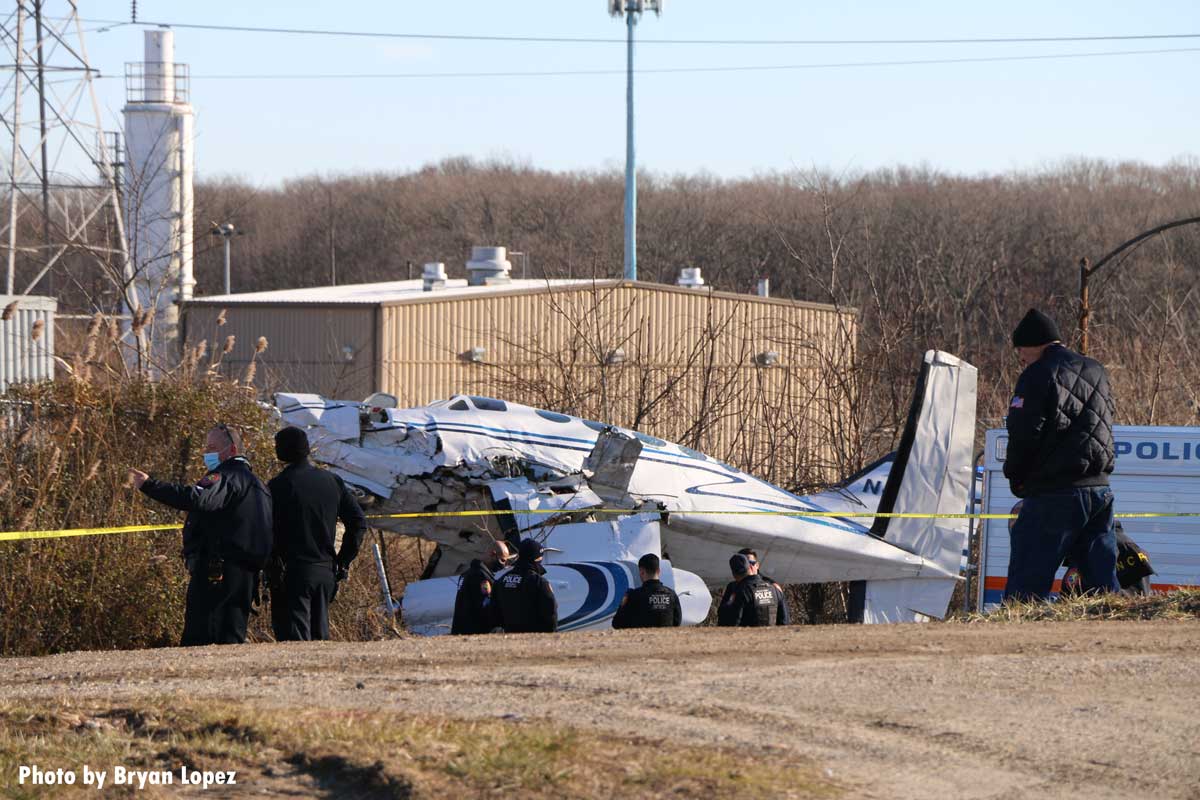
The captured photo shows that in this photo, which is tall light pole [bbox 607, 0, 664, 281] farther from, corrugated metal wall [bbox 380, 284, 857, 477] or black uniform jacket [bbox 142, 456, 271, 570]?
black uniform jacket [bbox 142, 456, 271, 570]

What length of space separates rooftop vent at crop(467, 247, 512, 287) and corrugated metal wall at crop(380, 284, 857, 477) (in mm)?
3692

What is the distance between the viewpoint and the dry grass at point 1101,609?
27.5ft

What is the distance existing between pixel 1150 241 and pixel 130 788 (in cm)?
7410

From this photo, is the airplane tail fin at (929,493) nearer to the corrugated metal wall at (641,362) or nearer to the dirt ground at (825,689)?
the corrugated metal wall at (641,362)

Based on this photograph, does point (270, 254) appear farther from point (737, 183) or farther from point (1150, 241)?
point (1150, 241)

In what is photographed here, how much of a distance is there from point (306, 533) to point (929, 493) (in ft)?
27.8

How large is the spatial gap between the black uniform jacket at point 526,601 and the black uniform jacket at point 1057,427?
3805 mm

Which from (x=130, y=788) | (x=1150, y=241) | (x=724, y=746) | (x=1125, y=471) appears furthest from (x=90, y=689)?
(x=1150, y=241)

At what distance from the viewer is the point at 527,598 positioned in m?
10.7

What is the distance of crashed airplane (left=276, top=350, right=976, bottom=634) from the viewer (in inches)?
516

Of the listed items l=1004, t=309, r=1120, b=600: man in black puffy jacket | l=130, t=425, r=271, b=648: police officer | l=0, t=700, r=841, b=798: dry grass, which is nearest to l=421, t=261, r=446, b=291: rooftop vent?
l=130, t=425, r=271, b=648: police officer

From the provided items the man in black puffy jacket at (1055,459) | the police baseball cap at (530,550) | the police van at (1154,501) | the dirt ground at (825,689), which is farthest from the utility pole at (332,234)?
the dirt ground at (825,689)

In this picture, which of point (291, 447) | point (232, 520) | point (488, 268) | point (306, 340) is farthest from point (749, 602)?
point (488, 268)

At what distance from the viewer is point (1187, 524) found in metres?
12.8
